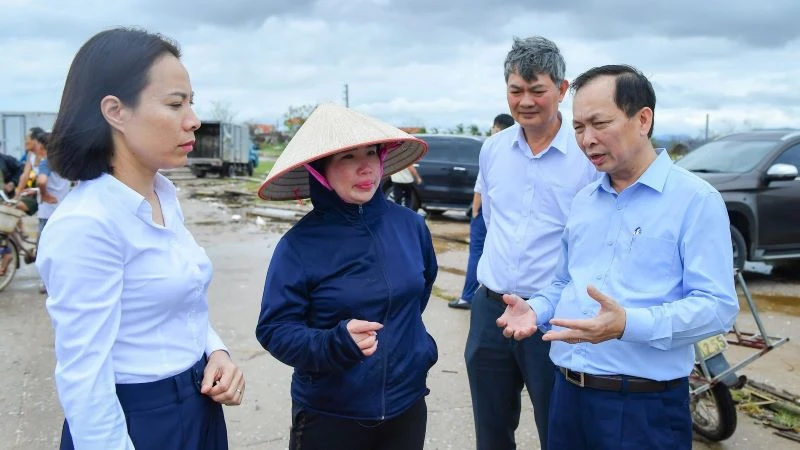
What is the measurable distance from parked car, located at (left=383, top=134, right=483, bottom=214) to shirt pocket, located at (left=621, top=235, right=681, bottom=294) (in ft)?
37.0

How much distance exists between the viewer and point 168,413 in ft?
5.91

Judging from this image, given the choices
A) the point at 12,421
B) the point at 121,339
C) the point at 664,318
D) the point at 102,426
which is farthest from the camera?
the point at 12,421

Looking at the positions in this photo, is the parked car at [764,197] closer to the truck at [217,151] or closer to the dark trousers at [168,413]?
the dark trousers at [168,413]

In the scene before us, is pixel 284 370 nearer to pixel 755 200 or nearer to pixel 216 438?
pixel 216 438

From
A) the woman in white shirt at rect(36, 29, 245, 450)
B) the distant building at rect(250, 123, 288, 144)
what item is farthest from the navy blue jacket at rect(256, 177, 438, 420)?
the distant building at rect(250, 123, 288, 144)

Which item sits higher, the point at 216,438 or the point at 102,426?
the point at 102,426

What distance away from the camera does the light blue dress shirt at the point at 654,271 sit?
200 centimetres

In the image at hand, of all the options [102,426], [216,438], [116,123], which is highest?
[116,123]

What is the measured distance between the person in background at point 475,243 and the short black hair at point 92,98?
2342 millimetres

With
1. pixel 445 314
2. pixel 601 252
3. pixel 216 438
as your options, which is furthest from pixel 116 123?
pixel 445 314

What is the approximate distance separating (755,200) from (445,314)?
404 cm

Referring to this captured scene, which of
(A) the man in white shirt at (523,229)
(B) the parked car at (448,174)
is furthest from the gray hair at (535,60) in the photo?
(B) the parked car at (448,174)

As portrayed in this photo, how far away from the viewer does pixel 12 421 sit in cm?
418

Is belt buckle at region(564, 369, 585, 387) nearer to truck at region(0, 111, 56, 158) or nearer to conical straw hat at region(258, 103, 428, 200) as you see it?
conical straw hat at region(258, 103, 428, 200)
